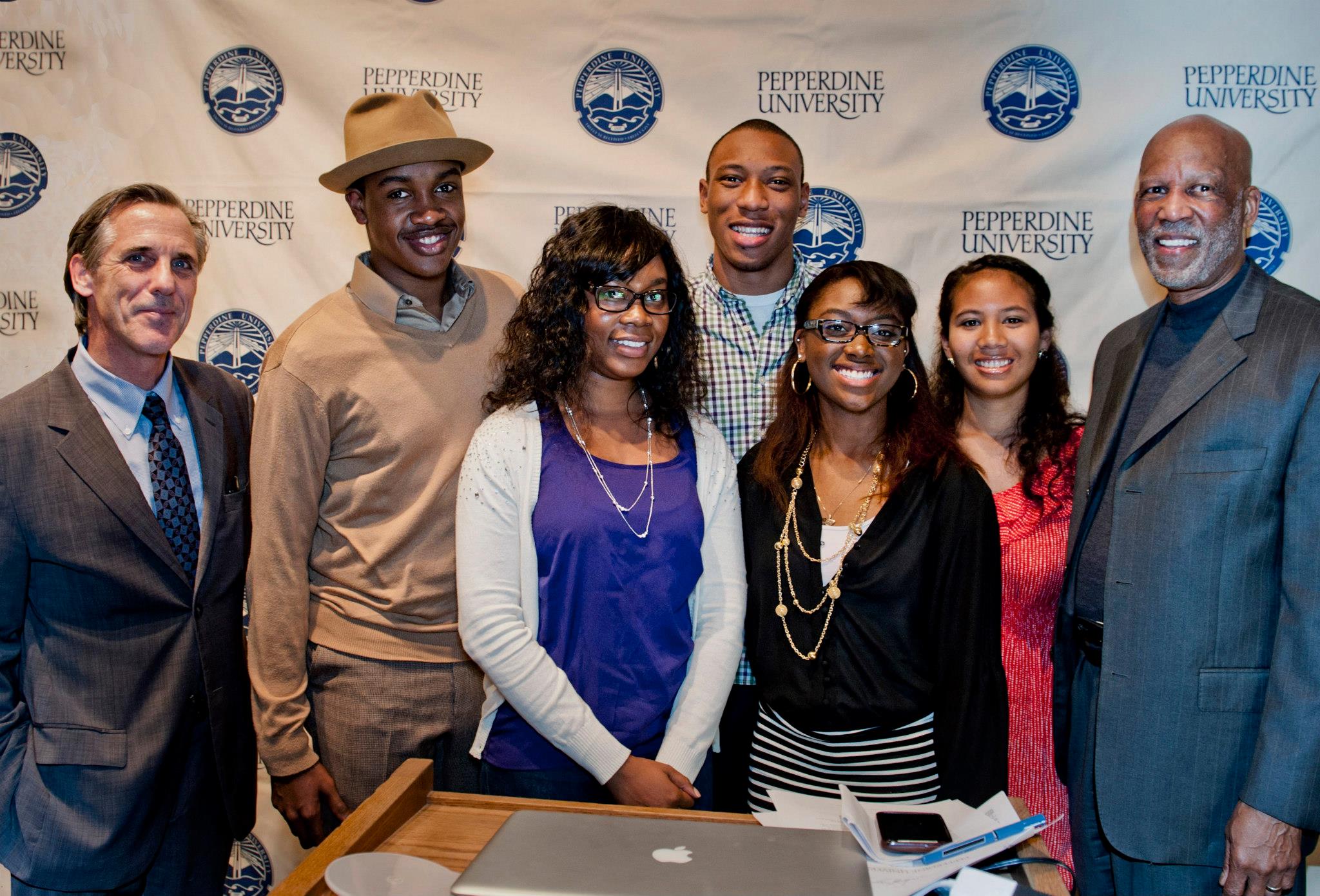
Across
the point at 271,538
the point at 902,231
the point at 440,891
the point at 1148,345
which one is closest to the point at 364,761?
the point at 271,538

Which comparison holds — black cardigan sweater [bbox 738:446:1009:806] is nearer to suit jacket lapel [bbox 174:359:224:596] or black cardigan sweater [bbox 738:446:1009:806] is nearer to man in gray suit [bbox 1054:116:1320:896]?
man in gray suit [bbox 1054:116:1320:896]

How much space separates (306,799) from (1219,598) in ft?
5.82

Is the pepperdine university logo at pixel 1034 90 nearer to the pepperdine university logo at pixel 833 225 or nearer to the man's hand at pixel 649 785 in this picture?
the pepperdine university logo at pixel 833 225

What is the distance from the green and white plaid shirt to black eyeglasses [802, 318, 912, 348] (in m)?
0.32

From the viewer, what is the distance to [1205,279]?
176 centimetres

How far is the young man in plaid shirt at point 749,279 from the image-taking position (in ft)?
7.34

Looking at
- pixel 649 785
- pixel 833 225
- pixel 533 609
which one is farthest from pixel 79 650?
pixel 833 225

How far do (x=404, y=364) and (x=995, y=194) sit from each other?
183 cm

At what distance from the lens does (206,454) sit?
74.5 inches

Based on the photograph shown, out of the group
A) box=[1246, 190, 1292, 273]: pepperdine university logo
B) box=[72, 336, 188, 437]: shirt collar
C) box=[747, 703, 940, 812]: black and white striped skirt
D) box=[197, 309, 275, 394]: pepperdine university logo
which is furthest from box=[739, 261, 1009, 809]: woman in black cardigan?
box=[197, 309, 275, 394]: pepperdine university logo

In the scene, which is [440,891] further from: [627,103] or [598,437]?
[627,103]

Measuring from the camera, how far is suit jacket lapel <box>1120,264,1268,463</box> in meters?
1.64

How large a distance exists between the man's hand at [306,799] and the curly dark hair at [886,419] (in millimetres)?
1100

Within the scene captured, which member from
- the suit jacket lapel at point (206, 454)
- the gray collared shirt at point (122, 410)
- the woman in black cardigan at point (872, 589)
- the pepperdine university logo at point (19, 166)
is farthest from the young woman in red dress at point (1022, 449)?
the pepperdine university logo at point (19, 166)
